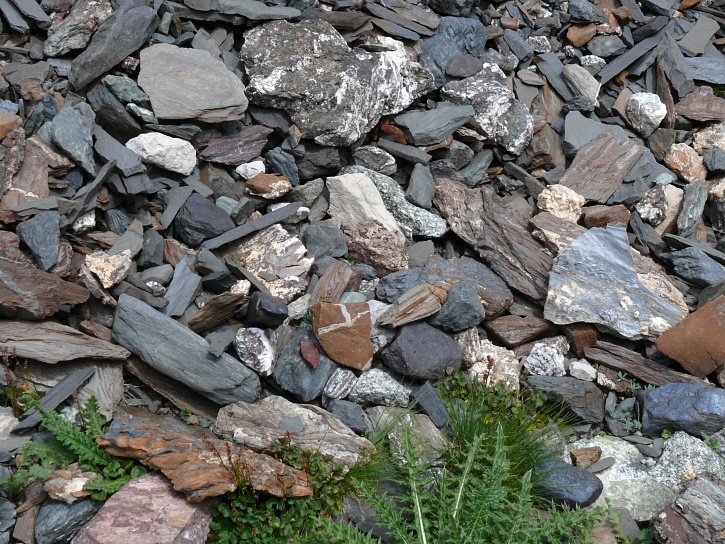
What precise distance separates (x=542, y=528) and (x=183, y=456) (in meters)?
2.10

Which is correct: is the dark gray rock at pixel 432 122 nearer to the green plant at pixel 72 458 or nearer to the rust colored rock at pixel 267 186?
the rust colored rock at pixel 267 186

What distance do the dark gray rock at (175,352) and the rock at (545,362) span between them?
229cm

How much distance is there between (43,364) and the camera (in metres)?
4.16

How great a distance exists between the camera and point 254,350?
4.53 meters

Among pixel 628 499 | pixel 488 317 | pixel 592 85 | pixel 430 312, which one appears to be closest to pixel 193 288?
pixel 430 312

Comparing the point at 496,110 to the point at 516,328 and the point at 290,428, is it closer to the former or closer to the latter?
the point at 516,328

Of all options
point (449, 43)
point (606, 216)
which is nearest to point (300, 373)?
point (606, 216)

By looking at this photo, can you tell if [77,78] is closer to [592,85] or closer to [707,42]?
[592,85]

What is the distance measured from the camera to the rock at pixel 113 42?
16.6 ft

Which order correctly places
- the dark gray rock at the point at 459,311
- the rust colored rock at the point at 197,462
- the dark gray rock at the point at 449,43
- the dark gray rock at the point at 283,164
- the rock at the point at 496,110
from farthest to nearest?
the dark gray rock at the point at 449,43
the rock at the point at 496,110
the dark gray rock at the point at 283,164
the dark gray rock at the point at 459,311
the rust colored rock at the point at 197,462

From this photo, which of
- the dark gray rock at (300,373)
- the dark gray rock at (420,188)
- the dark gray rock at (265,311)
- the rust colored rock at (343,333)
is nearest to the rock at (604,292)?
the dark gray rock at (420,188)

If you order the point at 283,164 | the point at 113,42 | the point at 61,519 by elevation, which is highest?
the point at 113,42

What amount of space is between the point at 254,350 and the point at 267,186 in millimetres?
1530

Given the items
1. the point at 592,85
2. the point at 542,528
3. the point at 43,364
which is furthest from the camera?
the point at 592,85
